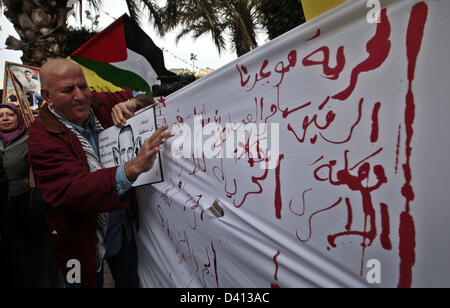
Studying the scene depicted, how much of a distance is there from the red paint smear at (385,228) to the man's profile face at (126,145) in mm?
1186

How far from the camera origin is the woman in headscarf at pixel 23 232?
2.26 metres

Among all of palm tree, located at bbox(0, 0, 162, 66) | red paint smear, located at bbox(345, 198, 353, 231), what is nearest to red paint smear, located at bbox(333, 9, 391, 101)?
red paint smear, located at bbox(345, 198, 353, 231)

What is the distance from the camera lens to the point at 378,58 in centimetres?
74

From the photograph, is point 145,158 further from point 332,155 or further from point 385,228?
point 385,228

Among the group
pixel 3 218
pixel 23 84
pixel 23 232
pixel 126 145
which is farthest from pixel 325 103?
pixel 23 84

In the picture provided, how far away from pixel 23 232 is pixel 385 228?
2721 millimetres

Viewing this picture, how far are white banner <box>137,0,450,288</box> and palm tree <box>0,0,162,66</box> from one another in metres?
5.30

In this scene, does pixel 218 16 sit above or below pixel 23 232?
above

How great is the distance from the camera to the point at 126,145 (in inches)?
60.3

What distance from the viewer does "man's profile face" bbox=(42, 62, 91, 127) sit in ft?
4.94

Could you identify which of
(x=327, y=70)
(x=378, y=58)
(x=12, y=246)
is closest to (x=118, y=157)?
(x=327, y=70)

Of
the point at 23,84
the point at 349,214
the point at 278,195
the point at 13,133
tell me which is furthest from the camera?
the point at 23,84

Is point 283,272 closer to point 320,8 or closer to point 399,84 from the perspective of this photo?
point 399,84

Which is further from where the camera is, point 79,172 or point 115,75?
point 115,75
